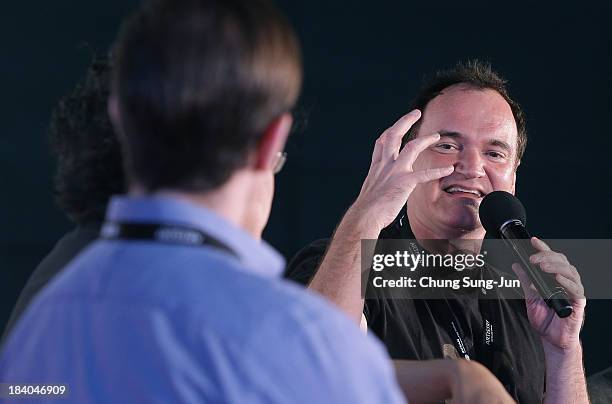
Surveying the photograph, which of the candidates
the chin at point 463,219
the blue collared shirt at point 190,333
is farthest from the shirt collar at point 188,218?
the chin at point 463,219

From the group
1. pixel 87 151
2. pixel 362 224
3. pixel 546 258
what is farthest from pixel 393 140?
pixel 87 151

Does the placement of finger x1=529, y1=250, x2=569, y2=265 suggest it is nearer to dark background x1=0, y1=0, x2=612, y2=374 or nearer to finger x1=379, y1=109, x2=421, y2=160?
finger x1=379, y1=109, x2=421, y2=160

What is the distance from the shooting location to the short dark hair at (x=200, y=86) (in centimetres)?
72

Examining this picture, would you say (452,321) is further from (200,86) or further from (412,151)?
(200,86)

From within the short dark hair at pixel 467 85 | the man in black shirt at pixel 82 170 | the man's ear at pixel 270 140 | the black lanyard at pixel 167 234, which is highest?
the short dark hair at pixel 467 85

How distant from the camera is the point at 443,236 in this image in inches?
91.3

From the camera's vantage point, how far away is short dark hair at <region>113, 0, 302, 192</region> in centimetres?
72

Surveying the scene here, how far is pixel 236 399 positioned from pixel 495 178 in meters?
1.71

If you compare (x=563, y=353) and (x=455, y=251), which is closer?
(x=563, y=353)

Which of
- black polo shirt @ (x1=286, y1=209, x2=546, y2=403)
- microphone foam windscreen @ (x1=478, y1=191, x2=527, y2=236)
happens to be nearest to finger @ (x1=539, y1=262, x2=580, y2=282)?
microphone foam windscreen @ (x1=478, y1=191, x2=527, y2=236)

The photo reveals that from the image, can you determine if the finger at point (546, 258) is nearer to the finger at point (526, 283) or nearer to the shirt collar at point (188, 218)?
the finger at point (526, 283)

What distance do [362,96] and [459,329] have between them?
1055mm

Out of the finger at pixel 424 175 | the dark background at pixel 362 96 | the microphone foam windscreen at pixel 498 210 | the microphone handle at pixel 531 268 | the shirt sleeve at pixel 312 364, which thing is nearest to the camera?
the shirt sleeve at pixel 312 364

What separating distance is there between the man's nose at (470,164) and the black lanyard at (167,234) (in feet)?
5.18
